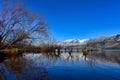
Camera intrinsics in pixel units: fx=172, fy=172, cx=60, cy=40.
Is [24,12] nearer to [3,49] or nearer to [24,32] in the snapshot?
[24,32]

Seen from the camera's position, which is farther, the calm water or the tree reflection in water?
the calm water

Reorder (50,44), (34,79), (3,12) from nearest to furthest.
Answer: (34,79) < (3,12) < (50,44)

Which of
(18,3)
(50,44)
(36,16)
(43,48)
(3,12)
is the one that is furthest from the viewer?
(50,44)

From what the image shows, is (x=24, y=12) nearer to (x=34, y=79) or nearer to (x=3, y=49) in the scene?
(x=3, y=49)

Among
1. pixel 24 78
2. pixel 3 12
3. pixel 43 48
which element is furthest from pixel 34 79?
pixel 43 48

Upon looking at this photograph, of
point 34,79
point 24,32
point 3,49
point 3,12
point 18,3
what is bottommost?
point 34,79

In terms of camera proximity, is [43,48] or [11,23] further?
[43,48]

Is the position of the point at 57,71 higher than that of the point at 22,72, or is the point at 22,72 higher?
the point at 22,72

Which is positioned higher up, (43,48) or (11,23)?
(11,23)

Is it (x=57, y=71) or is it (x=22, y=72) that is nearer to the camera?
(x=22, y=72)

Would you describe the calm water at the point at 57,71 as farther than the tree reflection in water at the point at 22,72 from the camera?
Yes

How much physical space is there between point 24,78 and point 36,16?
95.1ft

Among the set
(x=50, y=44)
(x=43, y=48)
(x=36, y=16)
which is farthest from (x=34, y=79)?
(x=50, y=44)

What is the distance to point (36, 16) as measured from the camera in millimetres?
39719
